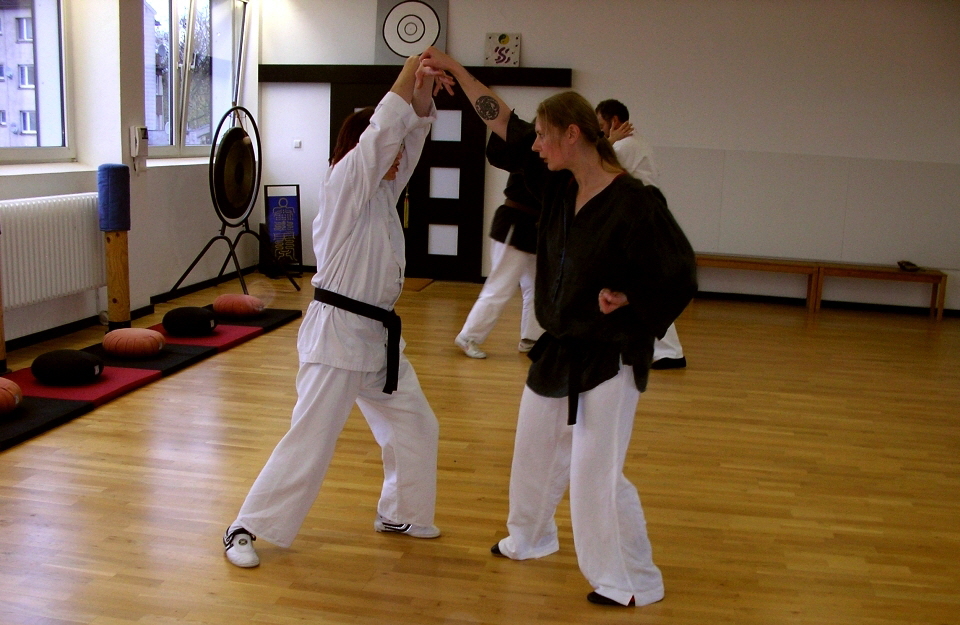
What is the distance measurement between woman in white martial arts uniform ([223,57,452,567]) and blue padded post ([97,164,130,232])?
3475 mm

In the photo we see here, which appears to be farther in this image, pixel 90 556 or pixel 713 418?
pixel 713 418

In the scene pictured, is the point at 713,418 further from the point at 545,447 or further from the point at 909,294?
the point at 909,294

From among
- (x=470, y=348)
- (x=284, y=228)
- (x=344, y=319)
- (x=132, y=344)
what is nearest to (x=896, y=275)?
(x=470, y=348)

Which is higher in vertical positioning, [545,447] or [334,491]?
[545,447]

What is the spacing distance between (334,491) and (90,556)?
0.89 meters

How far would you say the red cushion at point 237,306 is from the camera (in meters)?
6.25

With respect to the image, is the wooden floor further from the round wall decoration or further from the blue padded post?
the round wall decoration

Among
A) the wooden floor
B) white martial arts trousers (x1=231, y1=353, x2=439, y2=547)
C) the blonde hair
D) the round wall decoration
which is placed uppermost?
the round wall decoration

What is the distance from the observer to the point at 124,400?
4434 mm

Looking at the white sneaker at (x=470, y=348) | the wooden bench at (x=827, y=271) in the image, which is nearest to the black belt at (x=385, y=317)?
the white sneaker at (x=470, y=348)

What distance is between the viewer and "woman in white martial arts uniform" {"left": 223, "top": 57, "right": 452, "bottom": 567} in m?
2.62

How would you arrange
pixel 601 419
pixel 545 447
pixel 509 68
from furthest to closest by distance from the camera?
pixel 509 68 → pixel 545 447 → pixel 601 419

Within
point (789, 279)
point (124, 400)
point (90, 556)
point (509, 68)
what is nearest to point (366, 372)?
point (90, 556)

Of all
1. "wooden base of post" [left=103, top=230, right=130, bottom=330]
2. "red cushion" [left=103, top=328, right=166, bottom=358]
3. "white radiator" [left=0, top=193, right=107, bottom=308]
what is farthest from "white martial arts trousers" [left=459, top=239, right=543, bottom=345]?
"white radiator" [left=0, top=193, right=107, bottom=308]
